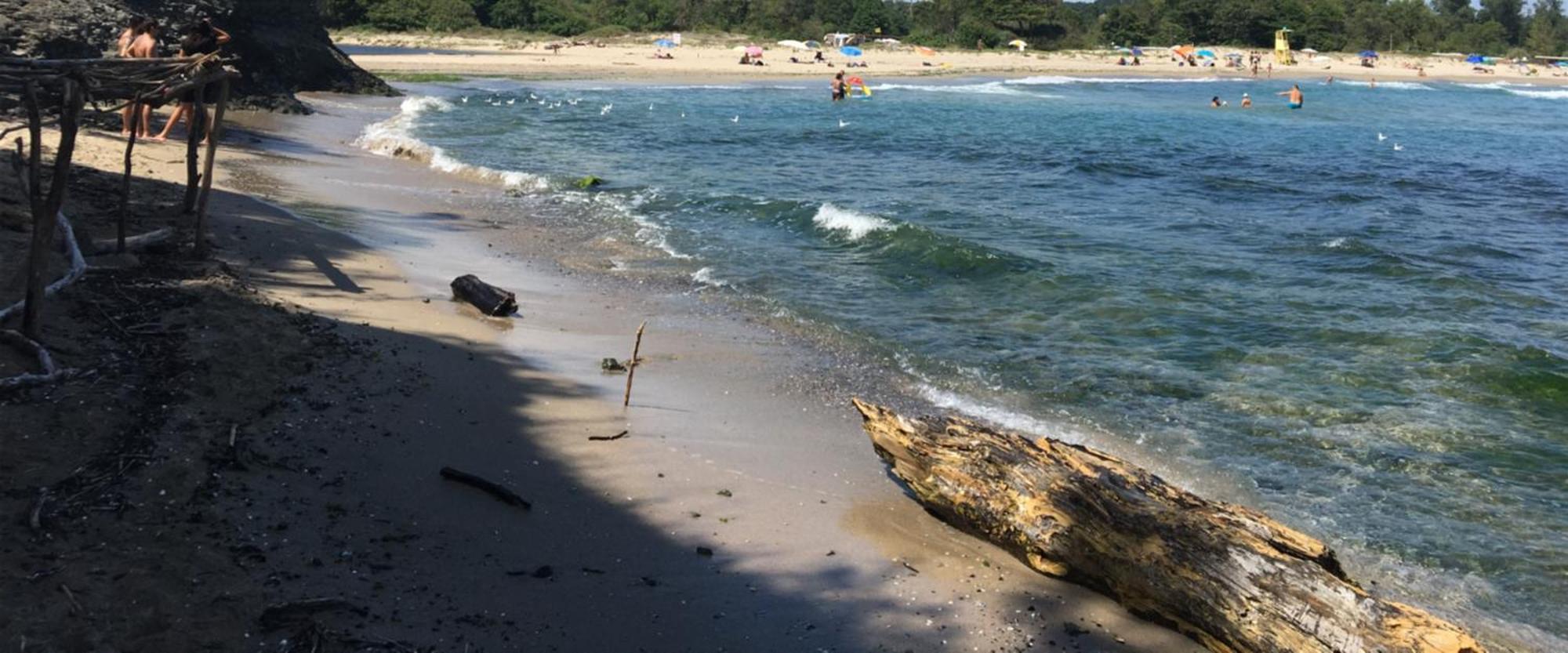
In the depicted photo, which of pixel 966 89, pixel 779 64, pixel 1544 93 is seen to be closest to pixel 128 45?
pixel 966 89

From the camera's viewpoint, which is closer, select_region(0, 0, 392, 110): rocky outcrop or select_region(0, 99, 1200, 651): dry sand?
select_region(0, 99, 1200, 651): dry sand

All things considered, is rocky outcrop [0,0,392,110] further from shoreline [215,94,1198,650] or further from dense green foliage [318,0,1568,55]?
dense green foliage [318,0,1568,55]

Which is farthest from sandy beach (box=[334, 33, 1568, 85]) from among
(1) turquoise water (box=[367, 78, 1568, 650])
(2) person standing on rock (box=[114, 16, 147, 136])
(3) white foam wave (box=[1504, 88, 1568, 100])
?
(2) person standing on rock (box=[114, 16, 147, 136])

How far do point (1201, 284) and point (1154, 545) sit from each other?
858cm

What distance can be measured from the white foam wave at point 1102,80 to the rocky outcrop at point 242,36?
111 feet

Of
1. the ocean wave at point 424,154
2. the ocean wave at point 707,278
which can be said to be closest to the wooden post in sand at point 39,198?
the ocean wave at point 707,278

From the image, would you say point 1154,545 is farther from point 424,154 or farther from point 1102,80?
point 1102,80

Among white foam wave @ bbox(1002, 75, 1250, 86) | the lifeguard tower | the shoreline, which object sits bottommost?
the shoreline

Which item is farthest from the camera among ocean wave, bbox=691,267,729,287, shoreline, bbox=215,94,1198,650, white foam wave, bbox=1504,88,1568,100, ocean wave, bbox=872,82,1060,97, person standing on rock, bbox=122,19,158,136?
white foam wave, bbox=1504,88,1568,100

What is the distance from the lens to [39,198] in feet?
22.4

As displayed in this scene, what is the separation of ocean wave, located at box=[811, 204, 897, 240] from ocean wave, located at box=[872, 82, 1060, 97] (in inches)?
1273

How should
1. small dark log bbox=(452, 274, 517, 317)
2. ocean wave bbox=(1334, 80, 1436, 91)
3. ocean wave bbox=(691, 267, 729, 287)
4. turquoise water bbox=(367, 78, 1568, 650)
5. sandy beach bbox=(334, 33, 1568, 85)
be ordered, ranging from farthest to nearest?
ocean wave bbox=(1334, 80, 1436, 91) < sandy beach bbox=(334, 33, 1568, 85) < ocean wave bbox=(691, 267, 729, 287) < small dark log bbox=(452, 274, 517, 317) < turquoise water bbox=(367, 78, 1568, 650)

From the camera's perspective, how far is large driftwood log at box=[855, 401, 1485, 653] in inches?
203

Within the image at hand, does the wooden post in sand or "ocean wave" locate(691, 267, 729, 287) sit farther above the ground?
the wooden post in sand
